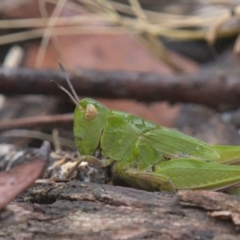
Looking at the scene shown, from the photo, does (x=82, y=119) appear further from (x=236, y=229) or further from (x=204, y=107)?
(x=204, y=107)

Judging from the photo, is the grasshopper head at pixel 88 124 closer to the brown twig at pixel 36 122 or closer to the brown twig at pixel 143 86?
the brown twig at pixel 36 122

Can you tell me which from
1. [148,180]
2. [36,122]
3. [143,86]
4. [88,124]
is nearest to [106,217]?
[148,180]

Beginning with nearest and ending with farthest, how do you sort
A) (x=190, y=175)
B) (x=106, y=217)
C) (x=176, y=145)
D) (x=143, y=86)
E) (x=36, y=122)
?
(x=106, y=217), (x=190, y=175), (x=176, y=145), (x=36, y=122), (x=143, y=86)

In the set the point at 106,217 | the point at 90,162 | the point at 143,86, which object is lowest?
the point at 106,217

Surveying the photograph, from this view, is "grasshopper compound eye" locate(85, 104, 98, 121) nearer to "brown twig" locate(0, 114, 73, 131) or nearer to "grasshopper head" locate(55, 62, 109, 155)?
"grasshopper head" locate(55, 62, 109, 155)

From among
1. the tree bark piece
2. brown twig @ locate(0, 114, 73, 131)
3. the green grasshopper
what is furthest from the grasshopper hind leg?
brown twig @ locate(0, 114, 73, 131)

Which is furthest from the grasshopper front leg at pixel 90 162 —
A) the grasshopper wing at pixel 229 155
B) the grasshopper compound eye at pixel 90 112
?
the grasshopper wing at pixel 229 155

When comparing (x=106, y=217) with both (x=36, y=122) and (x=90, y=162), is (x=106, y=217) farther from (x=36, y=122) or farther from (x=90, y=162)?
(x=36, y=122)
